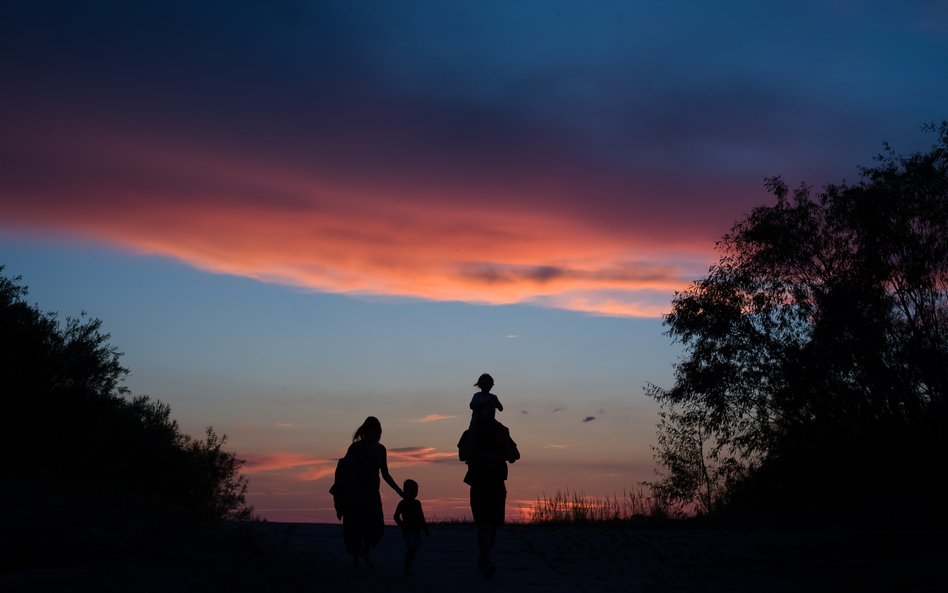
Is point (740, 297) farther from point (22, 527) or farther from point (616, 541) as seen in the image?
point (22, 527)

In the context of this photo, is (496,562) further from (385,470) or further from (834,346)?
(834,346)

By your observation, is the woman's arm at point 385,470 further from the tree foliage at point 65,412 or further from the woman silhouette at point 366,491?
the tree foliage at point 65,412

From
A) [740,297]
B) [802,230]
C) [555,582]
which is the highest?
[802,230]

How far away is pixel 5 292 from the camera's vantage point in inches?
850

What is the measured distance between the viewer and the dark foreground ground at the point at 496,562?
9305mm

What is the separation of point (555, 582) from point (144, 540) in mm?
5115

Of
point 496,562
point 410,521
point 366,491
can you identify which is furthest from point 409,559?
point 496,562

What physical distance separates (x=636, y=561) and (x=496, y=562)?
2.15 m

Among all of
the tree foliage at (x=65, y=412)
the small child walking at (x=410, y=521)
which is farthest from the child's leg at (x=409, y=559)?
the tree foliage at (x=65, y=412)

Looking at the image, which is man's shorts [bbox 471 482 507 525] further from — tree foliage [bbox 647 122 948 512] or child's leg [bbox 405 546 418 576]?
tree foliage [bbox 647 122 948 512]

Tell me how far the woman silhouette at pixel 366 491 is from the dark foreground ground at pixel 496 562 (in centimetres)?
38

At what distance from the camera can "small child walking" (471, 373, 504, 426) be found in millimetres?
12219

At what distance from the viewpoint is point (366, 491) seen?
1267 centimetres

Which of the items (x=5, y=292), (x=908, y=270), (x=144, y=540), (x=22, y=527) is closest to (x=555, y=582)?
(x=144, y=540)
